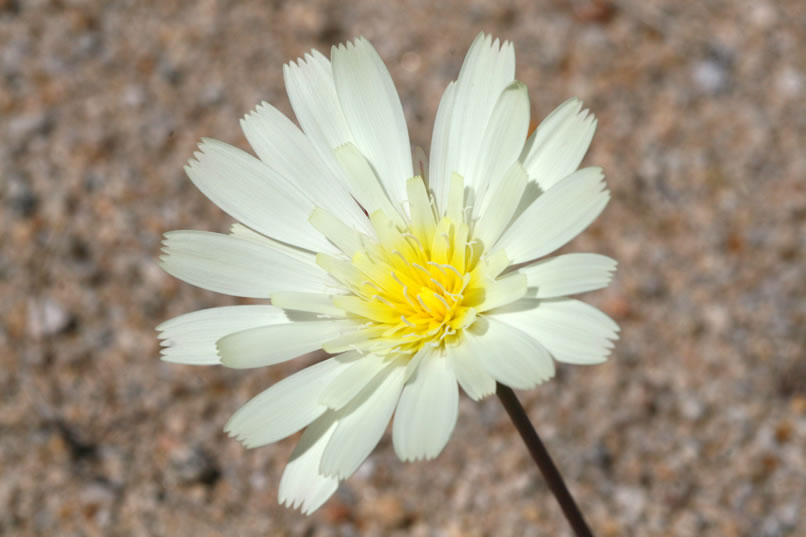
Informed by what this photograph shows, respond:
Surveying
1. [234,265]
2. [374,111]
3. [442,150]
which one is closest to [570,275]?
[442,150]

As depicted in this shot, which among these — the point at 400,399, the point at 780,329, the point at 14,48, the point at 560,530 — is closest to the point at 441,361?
the point at 400,399

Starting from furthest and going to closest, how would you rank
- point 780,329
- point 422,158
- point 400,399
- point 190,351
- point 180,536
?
1. point 780,329
2. point 180,536
3. point 422,158
4. point 190,351
5. point 400,399

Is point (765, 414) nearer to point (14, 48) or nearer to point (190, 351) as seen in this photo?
point (190, 351)

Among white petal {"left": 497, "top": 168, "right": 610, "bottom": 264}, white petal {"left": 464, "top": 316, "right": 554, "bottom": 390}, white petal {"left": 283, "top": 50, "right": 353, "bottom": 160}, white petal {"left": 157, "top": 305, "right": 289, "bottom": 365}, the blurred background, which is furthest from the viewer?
the blurred background

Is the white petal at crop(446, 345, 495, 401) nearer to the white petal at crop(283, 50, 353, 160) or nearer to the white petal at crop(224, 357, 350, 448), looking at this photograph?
the white petal at crop(224, 357, 350, 448)

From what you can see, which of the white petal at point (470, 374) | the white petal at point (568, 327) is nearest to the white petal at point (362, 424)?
the white petal at point (470, 374)

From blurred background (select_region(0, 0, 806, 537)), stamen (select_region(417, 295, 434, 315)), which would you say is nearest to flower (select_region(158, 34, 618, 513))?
stamen (select_region(417, 295, 434, 315))
